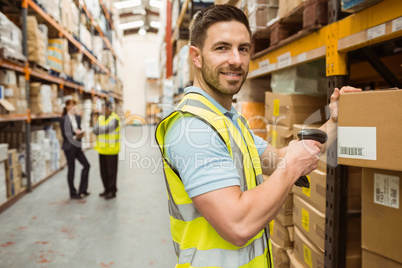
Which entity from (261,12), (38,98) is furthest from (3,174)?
(261,12)

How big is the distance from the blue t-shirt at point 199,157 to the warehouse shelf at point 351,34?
85cm

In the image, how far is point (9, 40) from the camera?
148 inches

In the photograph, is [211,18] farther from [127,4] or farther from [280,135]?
[127,4]

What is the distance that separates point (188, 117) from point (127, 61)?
20.0 m

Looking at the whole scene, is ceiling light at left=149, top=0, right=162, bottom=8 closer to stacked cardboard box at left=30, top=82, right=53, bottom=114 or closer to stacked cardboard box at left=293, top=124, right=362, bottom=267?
stacked cardboard box at left=30, top=82, right=53, bottom=114

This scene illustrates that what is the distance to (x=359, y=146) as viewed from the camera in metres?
1.21

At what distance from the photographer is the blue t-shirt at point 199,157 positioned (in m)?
0.83

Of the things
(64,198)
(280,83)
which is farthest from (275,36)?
(64,198)

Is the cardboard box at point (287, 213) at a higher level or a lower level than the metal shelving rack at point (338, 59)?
lower

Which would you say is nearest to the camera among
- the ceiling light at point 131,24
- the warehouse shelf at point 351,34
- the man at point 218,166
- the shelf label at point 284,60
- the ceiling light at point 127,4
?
the man at point 218,166

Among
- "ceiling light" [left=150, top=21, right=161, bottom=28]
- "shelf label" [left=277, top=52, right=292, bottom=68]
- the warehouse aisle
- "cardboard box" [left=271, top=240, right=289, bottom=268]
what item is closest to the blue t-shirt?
"shelf label" [left=277, top=52, right=292, bottom=68]

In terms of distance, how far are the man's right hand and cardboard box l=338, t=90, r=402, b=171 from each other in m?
0.32

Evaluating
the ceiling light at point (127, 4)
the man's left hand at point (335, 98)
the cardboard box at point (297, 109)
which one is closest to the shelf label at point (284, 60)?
the cardboard box at point (297, 109)

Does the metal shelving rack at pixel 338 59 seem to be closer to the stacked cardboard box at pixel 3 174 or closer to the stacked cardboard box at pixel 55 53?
the stacked cardboard box at pixel 3 174
